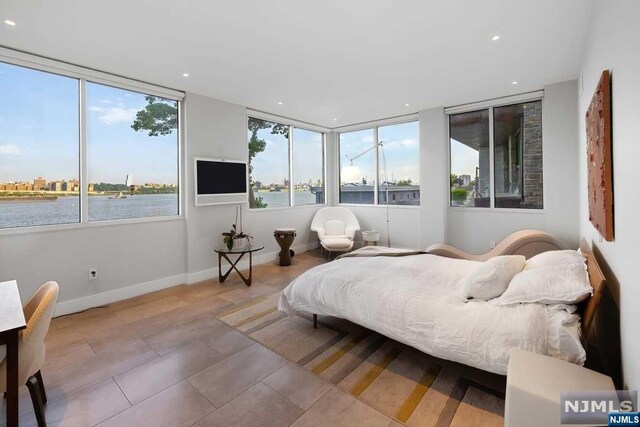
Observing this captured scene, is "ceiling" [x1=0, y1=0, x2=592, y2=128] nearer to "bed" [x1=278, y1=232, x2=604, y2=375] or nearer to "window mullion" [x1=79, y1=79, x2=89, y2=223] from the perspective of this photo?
"window mullion" [x1=79, y1=79, x2=89, y2=223]

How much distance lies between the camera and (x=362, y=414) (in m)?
1.82

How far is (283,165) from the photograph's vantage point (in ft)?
20.0

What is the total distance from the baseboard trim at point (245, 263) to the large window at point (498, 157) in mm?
3086

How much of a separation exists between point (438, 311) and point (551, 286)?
0.72 meters

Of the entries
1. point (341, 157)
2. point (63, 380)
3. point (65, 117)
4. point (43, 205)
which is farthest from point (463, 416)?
point (341, 157)

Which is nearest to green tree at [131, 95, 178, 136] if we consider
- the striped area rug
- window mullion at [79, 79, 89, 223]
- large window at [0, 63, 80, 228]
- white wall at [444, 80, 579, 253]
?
window mullion at [79, 79, 89, 223]

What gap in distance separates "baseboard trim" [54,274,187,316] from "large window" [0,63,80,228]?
3.09 feet

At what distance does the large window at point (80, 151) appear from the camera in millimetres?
3117

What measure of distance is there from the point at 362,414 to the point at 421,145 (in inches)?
182

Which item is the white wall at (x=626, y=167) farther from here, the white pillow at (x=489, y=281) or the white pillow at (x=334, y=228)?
the white pillow at (x=334, y=228)

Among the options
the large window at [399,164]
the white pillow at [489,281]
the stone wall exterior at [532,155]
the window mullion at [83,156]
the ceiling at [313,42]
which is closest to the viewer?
the white pillow at [489,281]

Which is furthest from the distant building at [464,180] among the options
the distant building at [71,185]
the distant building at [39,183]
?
the distant building at [39,183]

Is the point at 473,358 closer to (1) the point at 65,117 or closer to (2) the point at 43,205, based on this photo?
(2) the point at 43,205

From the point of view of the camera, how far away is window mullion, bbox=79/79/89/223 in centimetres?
351
